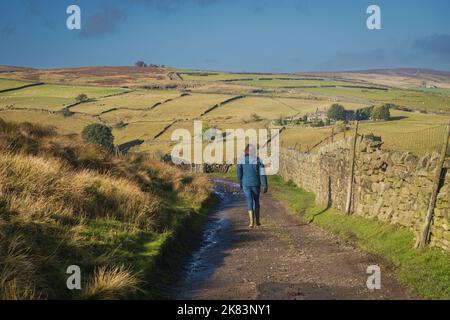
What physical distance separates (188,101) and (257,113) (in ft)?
59.6

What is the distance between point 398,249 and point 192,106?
87560mm

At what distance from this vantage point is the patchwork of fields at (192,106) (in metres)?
66.2

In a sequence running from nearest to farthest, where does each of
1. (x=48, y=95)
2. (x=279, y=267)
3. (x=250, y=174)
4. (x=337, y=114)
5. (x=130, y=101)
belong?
(x=279, y=267)
(x=250, y=174)
(x=337, y=114)
(x=130, y=101)
(x=48, y=95)

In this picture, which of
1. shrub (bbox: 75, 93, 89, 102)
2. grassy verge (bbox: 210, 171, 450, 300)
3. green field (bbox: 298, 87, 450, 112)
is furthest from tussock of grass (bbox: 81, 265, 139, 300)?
shrub (bbox: 75, 93, 89, 102)

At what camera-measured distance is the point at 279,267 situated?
9984 millimetres

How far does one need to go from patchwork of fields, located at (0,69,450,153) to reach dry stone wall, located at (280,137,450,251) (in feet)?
105

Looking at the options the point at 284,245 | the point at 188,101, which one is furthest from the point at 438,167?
the point at 188,101

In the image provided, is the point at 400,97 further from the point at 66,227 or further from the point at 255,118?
the point at 66,227

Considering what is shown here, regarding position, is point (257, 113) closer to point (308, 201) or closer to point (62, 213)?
point (308, 201)

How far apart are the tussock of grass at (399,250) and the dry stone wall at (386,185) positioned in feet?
0.98

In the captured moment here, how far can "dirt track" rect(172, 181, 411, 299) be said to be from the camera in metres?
8.15

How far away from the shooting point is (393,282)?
852 centimetres

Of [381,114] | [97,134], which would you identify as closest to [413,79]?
[381,114]

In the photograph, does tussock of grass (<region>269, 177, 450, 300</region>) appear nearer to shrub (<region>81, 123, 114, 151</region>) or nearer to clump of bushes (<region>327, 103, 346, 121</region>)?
shrub (<region>81, 123, 114, 151</region>)
